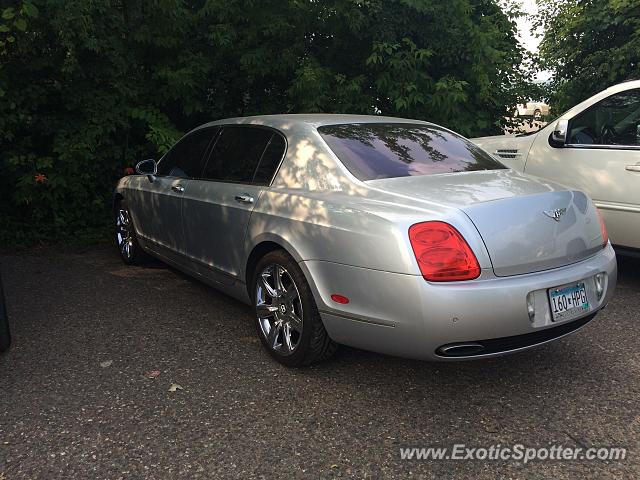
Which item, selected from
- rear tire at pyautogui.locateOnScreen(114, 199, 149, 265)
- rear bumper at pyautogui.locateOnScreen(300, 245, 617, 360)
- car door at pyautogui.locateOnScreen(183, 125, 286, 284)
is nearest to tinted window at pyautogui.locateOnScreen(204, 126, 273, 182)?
car door at pyautogui.locateOnScreen(183, 125, 286, 284)

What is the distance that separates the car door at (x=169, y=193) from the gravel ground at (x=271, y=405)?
2.49 feet

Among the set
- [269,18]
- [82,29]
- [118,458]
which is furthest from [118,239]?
[118,458]

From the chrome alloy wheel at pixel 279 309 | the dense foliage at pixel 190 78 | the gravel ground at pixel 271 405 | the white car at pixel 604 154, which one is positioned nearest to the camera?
the gravel ground at pixel 271 405

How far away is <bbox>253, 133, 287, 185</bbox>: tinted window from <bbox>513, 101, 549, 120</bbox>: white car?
18.2 feet

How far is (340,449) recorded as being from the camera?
8.63ft

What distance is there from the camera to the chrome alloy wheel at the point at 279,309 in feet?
11.1

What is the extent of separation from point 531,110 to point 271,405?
7457mm

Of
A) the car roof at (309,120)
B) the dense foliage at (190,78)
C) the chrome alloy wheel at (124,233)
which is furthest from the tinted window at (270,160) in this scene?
the dense foliage at (190,78)

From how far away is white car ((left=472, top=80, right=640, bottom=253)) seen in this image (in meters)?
4.74

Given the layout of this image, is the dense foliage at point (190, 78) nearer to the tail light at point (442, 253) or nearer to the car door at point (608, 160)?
the car door at point (608, 160)

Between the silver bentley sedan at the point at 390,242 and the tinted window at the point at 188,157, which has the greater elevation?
the tinted window at the point at 188,157

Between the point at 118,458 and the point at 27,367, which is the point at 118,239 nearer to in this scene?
the point at 27,367

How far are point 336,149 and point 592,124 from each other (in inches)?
114

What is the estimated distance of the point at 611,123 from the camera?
5.09 m
